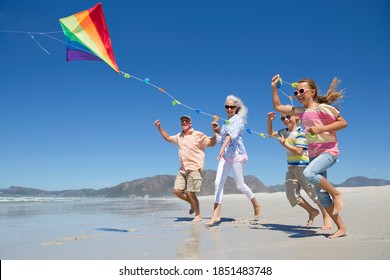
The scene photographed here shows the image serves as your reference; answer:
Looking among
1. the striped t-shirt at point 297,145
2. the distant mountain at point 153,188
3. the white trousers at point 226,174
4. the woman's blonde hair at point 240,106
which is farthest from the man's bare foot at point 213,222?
the distant mountain at point 153,188

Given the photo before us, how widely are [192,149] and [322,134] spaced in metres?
3.28

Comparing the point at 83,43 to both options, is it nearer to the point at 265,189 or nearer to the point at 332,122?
the point at 332,122

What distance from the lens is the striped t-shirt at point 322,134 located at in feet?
14.6

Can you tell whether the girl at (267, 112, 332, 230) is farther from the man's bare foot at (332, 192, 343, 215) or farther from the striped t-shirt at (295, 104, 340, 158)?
the man's bare foot at (332, 192, 343, 215)

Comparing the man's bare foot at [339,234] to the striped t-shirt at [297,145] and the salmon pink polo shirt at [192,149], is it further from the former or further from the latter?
the salmon pink polo shirt at [192,149]

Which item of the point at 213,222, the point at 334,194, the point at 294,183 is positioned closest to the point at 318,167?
the point at 334,194

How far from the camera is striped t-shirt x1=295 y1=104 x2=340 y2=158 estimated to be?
4457 millimetres

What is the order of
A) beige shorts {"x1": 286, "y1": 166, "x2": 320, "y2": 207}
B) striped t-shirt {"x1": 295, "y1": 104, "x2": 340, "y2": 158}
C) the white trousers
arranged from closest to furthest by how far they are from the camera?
1. striped t-shirt {"x1": 295, "y1": 104, "x2": 340, "y2": 158}
2. beige shorts {"x1": 286, "y1": 166, "x2": 320, "y2": 207}
3. the white trousers

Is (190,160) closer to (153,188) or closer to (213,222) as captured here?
(213,222)

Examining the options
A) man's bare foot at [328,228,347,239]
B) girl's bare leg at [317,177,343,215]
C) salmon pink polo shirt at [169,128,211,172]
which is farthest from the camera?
salmon pink polo shirt at [169,128,211,172]

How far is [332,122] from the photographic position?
443 centimetres

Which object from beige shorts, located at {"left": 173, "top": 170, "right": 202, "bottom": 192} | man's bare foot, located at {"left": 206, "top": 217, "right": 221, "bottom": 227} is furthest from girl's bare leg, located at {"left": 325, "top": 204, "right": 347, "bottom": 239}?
beige shorts, located at {"left": 173, "top": 170, "right": 202, "bottom": 192}

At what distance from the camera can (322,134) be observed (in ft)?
14.7
